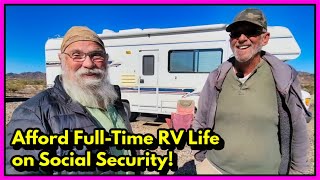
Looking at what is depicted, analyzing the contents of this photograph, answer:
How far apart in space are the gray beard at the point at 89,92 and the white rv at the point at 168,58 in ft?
15.9

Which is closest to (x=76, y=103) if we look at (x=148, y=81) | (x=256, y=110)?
(x=256, y=110)

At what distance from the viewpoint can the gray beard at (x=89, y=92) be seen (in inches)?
76.0

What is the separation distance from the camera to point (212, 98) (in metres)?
2.09

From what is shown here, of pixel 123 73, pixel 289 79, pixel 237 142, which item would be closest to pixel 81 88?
pixel 237 142

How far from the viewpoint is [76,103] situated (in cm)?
178

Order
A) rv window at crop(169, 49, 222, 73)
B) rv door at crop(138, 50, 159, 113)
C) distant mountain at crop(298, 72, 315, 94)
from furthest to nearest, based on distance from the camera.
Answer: rv door at crop(138, 50, 159, 113) → rv window at crop(169, 49, 222, 73) → distant mountain at crop(298, 72, 315, 94)

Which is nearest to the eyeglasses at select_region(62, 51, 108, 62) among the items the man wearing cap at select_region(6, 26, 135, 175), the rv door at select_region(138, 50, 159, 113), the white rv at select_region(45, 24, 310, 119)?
the man wearing cap at select_region(6, 26, 135, 175)

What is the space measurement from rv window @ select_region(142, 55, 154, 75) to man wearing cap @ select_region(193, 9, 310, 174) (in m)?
5.58

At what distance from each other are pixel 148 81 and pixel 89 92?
220 inches

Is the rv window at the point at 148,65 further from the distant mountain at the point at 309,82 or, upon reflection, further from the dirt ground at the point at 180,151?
the distant mountain at the point at 309,82

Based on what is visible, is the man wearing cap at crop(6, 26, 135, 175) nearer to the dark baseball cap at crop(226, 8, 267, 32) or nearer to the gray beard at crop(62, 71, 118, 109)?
the gray beard at crop(62, 71, 118, 109)

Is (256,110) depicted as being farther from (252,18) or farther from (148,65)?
(148,65)

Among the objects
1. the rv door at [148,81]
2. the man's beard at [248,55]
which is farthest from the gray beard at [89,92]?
the rv door at [148,81]

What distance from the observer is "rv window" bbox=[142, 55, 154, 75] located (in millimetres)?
7586
